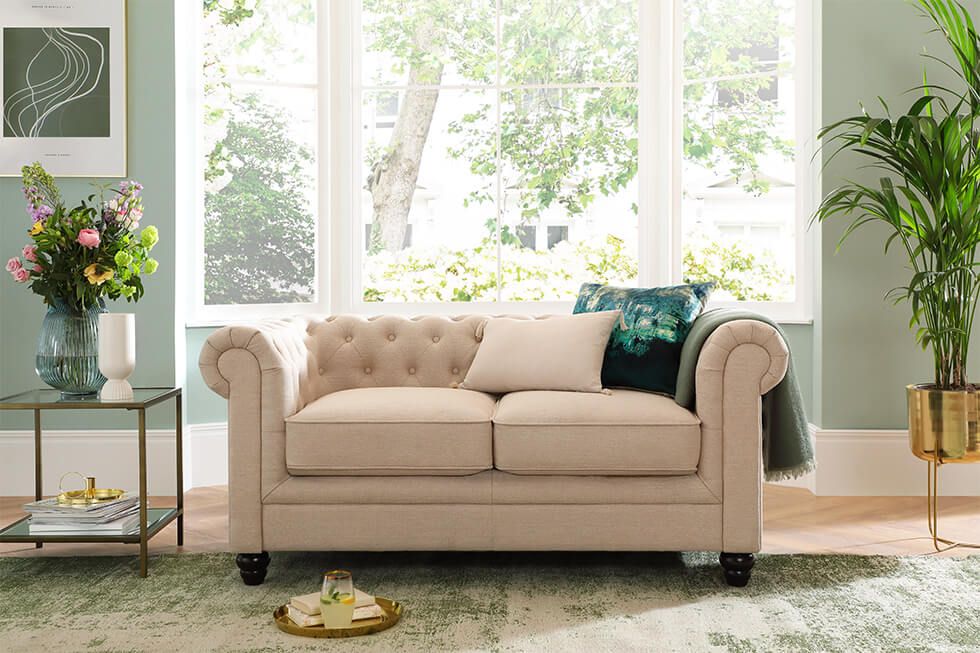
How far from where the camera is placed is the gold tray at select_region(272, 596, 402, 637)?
2.49m

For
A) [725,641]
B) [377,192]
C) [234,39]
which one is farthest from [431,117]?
[725,641]

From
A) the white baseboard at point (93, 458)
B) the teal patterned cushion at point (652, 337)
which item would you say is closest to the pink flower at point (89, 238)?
the white baseboard at point (93, 458)

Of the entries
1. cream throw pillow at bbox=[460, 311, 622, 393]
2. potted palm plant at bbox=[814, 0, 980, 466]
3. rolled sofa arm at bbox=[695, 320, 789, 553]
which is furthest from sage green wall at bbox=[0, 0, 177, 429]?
potted palm plant at bbox=[814, 0, 980, 466]

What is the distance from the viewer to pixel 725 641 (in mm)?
2447

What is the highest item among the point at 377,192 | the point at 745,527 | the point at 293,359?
the point at 377,192

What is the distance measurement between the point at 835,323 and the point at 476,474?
2056mm

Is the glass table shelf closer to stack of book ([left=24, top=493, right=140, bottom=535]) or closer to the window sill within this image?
stack of book ([left=24, top=493, right=140, bottom=535])

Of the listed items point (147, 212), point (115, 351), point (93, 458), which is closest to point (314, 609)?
point (115, 351)

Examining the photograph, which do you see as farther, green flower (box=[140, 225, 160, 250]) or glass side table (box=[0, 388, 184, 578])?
green flower (box=[140, 225, 160, 250])

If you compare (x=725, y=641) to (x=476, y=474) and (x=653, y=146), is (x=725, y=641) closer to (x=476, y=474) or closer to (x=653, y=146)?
(x=476, y=474)

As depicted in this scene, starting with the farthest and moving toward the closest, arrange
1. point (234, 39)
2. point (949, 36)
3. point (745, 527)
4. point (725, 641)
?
point (234, 39) < point (949, 36) < point (745, 527) < point (725, 641)

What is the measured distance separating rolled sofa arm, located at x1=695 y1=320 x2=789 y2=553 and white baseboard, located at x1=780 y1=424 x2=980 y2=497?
1.51 m

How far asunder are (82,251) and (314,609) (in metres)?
1.52

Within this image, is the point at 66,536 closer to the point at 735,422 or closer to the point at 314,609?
the point at 314,609
